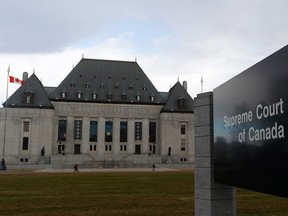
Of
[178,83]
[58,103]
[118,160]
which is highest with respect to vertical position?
[178,83]

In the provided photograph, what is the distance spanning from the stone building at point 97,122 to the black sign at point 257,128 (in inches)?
2756

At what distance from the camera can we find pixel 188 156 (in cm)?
8675

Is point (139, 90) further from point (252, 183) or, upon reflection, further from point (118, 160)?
point (252, 183)

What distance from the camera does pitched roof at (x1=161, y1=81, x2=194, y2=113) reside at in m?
88.0

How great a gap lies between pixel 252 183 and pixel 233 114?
5.32 feet

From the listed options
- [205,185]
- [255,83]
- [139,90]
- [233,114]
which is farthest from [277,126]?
[139,90]

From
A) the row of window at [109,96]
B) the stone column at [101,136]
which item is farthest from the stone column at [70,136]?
the stone column at [101,136]

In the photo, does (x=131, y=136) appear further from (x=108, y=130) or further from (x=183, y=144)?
(x=183, y=144)

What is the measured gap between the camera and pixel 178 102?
89375 mm

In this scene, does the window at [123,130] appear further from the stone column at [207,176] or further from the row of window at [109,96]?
the stone column at [207,176]

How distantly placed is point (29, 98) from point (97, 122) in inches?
707

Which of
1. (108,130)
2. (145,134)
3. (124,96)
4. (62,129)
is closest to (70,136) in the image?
(62,129)

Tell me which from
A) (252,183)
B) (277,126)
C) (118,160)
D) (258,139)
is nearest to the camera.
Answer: (277,126)

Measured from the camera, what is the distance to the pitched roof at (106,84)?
85625 mm
